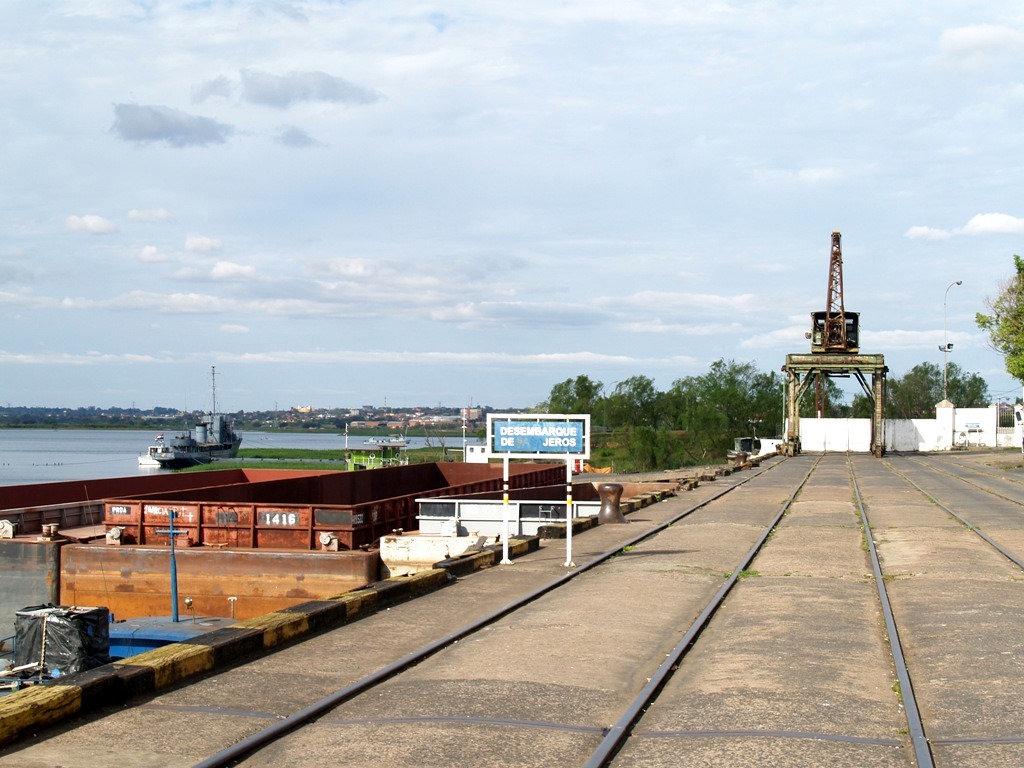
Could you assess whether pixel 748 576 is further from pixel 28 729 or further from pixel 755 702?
pixel 28 729

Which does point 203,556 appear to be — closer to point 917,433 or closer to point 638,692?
point 638,692

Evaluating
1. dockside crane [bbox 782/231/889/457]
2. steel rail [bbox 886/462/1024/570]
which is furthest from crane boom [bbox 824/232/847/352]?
steel rail [bbox 886/462/1024/570]

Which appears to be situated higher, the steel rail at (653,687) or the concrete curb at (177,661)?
the concrete curb at (177,661)

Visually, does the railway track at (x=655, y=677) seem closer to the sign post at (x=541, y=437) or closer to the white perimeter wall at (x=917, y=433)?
the sign post at (x=541, y=437)

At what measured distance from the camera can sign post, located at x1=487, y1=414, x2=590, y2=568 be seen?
17500mm

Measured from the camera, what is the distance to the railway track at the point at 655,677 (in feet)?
24.0

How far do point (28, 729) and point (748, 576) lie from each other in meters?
11.6

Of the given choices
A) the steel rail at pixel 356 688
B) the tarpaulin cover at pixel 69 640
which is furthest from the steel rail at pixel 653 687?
the tarpaulin cover at pixel 69 640

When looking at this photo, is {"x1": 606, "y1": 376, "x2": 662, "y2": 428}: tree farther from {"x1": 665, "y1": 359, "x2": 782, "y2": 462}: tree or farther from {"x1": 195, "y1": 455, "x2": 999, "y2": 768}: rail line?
{"x1": 195, "y1": 455, "x2": 999, "y2": 768}: rail line

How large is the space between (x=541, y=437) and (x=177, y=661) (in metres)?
9.21

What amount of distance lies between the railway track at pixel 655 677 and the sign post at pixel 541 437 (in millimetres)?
1842

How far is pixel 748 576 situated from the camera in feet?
55.0

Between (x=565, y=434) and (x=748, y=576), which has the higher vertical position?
(x=565, y=434)

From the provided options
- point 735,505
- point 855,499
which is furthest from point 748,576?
point 855,499
